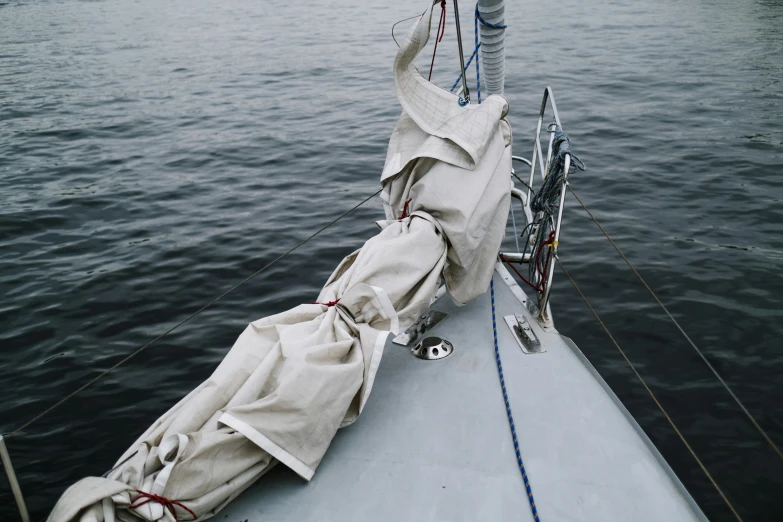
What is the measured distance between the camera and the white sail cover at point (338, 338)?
2160 mm

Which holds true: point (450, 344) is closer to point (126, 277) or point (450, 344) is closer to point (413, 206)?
point (413, 206)

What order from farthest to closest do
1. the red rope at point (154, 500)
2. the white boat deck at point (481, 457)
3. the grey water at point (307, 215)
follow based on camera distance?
the grey water at point (307, 215) < the white boat deck at point (481, 457) < the red rope at point (154, 500)

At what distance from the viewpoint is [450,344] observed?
3475mm

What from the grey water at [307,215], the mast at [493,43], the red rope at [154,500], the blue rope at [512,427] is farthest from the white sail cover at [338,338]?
the grey water at [307,215]

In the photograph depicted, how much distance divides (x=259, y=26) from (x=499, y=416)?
70.9 feet

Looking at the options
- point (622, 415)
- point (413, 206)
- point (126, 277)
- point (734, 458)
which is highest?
point (413, 206)

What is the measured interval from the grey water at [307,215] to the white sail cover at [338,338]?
203 cm

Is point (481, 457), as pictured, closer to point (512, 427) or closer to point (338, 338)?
point (512, 427)

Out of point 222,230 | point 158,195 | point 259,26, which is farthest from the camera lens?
point 259,26

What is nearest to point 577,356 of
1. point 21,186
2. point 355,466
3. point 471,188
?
point 471,188

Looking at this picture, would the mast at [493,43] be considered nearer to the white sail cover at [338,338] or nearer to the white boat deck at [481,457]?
the white sail cover at [338,338]

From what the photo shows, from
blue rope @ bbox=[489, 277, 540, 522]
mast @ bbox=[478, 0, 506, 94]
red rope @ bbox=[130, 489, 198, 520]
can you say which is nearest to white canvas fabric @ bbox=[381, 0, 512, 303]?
blue rope @ bbox=[489, 277, 540, 522]

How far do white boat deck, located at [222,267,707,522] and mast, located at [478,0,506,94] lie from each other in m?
2.43

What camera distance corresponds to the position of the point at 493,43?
181 inches
